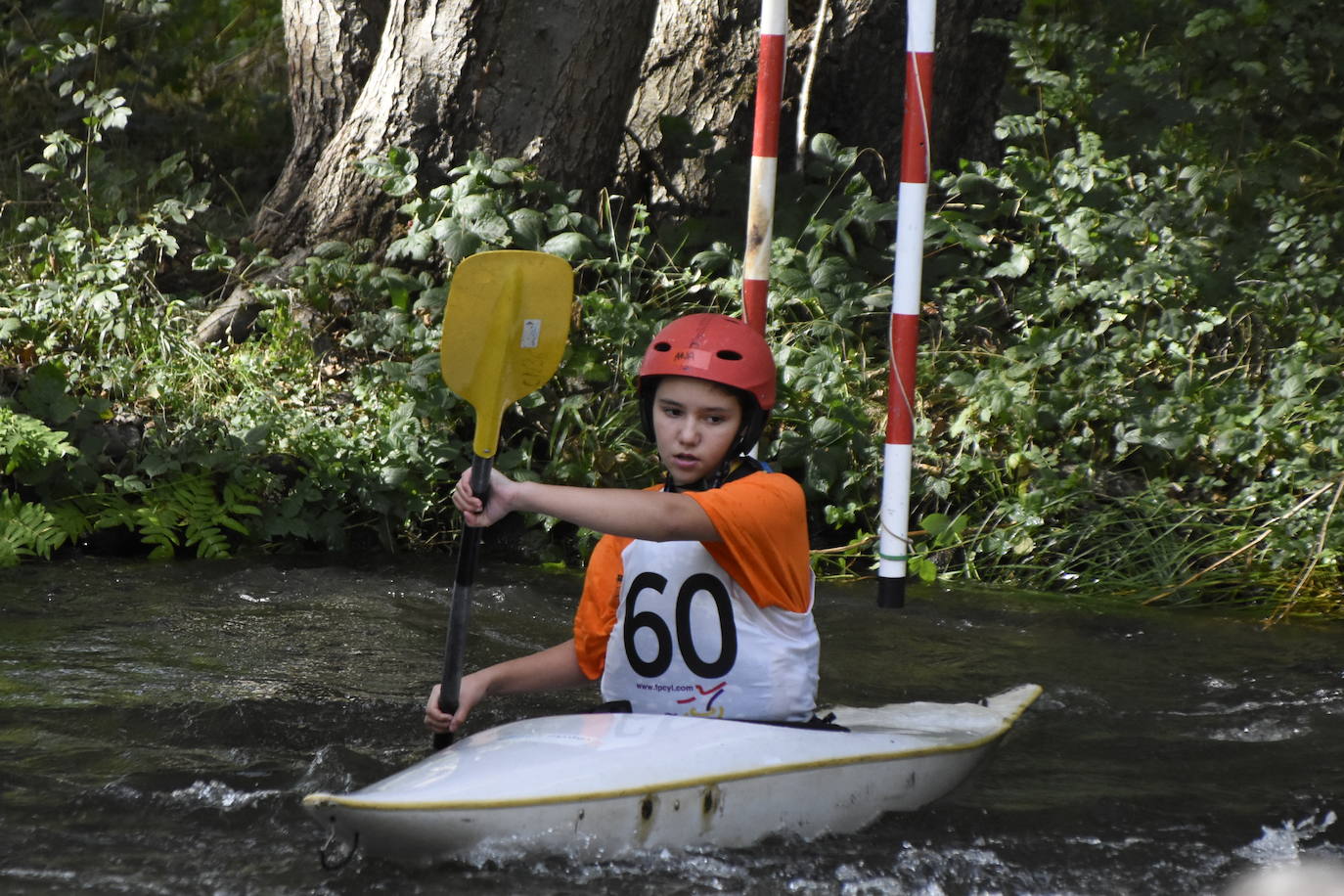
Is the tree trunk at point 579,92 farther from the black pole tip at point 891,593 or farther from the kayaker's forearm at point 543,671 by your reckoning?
the kayaker's forearm at point 543,671

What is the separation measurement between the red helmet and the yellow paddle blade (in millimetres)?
208

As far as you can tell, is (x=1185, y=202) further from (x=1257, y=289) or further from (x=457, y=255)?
(x=457, y=255)

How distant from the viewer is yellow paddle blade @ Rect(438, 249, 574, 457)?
9.42ft

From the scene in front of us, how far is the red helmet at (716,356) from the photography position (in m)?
2.87

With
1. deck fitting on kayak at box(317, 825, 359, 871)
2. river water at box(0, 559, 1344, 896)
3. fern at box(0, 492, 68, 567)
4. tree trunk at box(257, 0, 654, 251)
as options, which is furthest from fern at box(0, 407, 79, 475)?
→ deck fitting on kayak at box(317, 825, 359, 871)

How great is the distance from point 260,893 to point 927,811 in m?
1.33

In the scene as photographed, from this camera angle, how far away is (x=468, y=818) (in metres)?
2.49

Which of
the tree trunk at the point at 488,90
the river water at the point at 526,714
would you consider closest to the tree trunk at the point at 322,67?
the tree trunk at the point at 488,90

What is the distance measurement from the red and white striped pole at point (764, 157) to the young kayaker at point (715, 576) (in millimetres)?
1813

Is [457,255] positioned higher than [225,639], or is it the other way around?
[457,255]

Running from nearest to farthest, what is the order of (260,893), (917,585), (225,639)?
1. (260,893)
2. (225,639)
3. (917,585)

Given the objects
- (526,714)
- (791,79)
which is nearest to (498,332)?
(526,714)

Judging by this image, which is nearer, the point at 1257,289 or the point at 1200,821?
the point at 1200,821

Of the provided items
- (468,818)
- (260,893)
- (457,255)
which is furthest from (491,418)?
(457,255)
